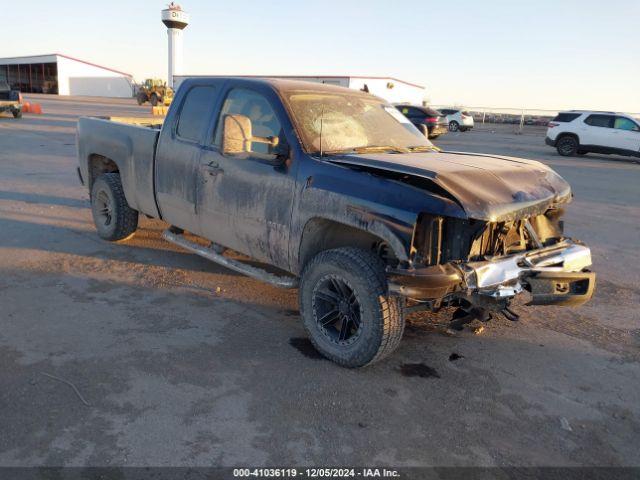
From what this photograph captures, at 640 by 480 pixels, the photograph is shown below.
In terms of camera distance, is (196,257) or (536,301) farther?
(196,257)

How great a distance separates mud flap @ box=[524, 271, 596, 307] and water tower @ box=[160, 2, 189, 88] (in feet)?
204

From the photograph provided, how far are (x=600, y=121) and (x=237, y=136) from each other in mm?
19028

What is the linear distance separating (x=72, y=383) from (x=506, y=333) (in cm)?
327

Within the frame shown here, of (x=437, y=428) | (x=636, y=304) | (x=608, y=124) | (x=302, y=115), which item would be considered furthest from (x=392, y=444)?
(x=608, y=124)

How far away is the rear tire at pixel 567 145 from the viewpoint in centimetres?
1942

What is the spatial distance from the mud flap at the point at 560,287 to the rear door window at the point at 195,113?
2.99m

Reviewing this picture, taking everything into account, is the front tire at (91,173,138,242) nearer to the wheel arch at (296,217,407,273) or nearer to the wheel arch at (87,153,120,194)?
the wheel arch at (87,153,120,194)

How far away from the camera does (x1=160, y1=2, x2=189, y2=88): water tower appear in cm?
5991

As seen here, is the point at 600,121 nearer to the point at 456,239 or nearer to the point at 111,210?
the point at 111,210

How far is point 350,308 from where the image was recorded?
3.53m

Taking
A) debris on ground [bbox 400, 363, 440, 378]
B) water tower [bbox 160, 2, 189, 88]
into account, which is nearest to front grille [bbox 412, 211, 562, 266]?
debris on ground [bbox 400, 363, 440, 378]

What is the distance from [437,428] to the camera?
2.92 metres

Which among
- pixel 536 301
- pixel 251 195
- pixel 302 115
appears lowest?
pixel 536 301

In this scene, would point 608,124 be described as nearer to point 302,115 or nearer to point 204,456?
point 302,115
